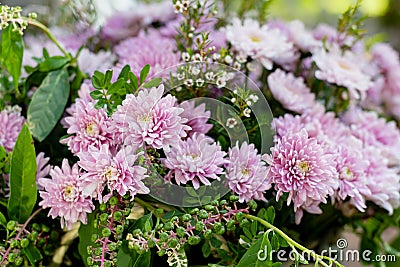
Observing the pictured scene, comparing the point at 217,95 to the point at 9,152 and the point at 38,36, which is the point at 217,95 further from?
the point at 38,36

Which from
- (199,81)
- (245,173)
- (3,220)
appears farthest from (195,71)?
(3,220)

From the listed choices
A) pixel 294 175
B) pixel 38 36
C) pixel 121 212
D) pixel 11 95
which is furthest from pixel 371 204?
pixel 38 36

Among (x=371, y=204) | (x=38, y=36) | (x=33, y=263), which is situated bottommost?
Result: (x=33, y=263)

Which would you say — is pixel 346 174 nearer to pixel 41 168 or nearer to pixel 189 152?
pixel 189 152

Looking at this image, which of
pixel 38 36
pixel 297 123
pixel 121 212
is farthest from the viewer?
pixel 38 36

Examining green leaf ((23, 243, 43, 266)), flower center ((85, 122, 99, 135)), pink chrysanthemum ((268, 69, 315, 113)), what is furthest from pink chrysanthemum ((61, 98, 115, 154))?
pink chrysanthemum ((268, 69, 315, 113))

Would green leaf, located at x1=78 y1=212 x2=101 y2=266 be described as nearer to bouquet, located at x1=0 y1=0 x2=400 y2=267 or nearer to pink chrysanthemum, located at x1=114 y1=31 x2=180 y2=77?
bouquet, located at x1=0 y1=0 x2=400 y2=267

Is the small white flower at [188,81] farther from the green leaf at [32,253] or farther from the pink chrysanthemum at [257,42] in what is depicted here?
the green leaf at [32,253]

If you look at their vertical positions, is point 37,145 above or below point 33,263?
above
